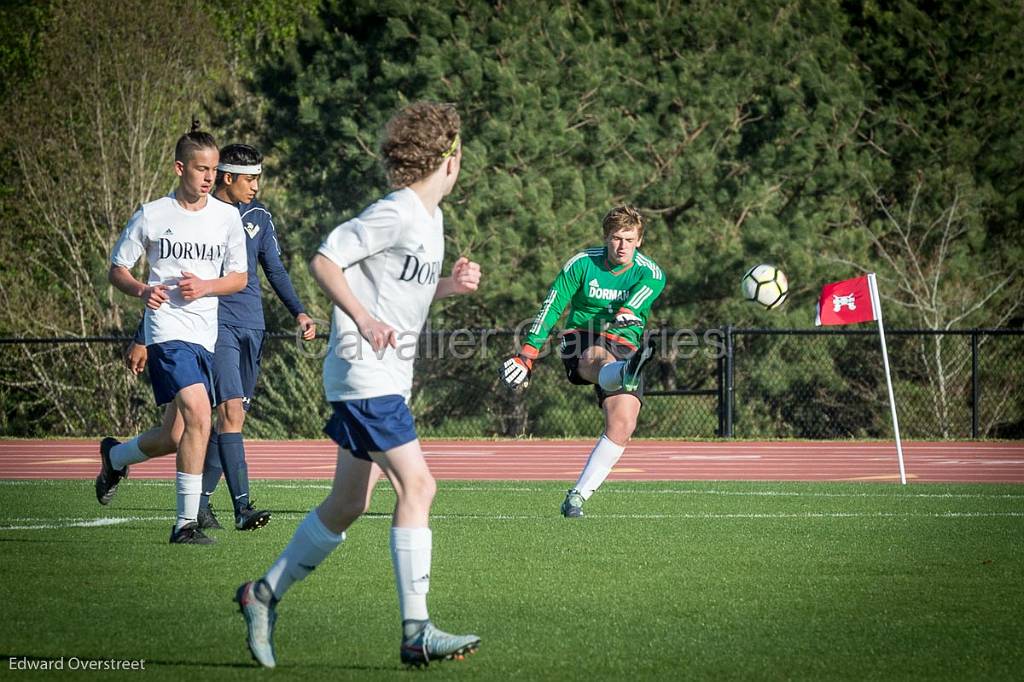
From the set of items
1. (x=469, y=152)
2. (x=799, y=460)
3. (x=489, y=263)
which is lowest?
(x=799, y=460)

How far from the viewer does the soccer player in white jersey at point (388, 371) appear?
4.76 metres

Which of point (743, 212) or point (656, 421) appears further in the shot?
point (743, 212)

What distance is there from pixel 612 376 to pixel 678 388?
13.6 m

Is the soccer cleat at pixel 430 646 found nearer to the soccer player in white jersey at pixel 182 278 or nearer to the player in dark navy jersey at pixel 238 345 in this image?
the soccer player in white jersey at pixel 182 278

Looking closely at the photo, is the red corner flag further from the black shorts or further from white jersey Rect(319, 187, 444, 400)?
white jersey Rect(319, 187, 444, 400)

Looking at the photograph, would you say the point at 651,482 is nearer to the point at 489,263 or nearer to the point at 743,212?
the point at 489,263

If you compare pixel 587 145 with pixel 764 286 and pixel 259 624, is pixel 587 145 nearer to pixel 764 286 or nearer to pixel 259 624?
pixel 764 286

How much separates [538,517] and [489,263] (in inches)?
500

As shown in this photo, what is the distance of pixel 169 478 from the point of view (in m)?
13.1

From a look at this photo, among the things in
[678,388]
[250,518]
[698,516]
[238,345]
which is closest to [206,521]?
[250,518]

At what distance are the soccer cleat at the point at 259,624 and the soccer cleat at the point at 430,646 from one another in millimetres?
472

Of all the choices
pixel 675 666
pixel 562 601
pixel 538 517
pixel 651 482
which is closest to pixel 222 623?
pixel 562 601

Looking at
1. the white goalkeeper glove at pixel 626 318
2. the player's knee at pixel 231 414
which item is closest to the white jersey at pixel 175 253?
the player's knee at pixel 231 414

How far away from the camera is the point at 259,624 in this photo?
4.77m
